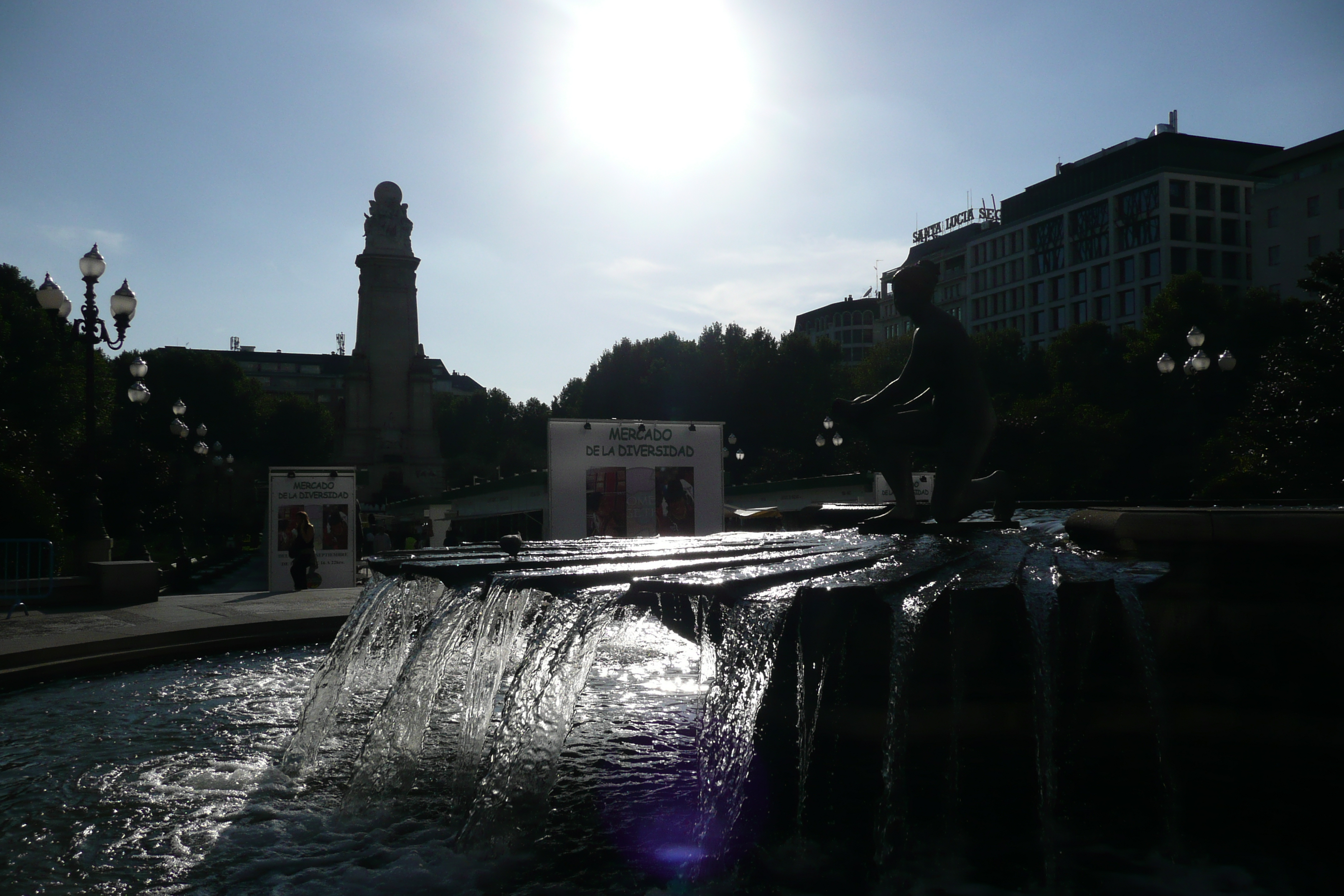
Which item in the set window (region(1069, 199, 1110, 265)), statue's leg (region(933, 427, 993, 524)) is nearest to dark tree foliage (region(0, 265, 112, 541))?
statue's leg (region(933, 427, 993, 524))

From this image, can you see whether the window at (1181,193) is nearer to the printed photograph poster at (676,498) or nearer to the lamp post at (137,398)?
the printed photograph poster at (676,498)

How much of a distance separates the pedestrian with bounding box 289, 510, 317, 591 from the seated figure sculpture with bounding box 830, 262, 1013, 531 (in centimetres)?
1195

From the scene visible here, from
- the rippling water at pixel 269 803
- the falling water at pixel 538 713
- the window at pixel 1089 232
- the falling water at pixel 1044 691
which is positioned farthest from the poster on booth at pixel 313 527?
the window at pixel 1089 232

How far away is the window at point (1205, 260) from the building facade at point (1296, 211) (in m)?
9.42

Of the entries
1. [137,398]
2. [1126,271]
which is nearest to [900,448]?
[137,398]

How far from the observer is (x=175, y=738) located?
6082 mm

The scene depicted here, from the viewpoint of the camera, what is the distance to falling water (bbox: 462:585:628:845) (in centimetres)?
450

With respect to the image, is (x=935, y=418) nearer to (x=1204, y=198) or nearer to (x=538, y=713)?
(x=538, y=713)

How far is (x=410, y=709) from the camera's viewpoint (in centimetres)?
610

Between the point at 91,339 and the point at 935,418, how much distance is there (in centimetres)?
1417

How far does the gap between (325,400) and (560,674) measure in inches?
5114

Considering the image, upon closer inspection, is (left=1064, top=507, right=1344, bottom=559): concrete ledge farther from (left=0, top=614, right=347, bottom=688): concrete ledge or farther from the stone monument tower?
the stone monument tower

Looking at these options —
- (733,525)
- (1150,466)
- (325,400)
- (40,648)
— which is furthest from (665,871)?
(325,400)

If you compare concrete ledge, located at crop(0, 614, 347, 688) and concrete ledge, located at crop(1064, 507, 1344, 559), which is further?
concrete ledge, located at crop(0, 614, 347, 688)
